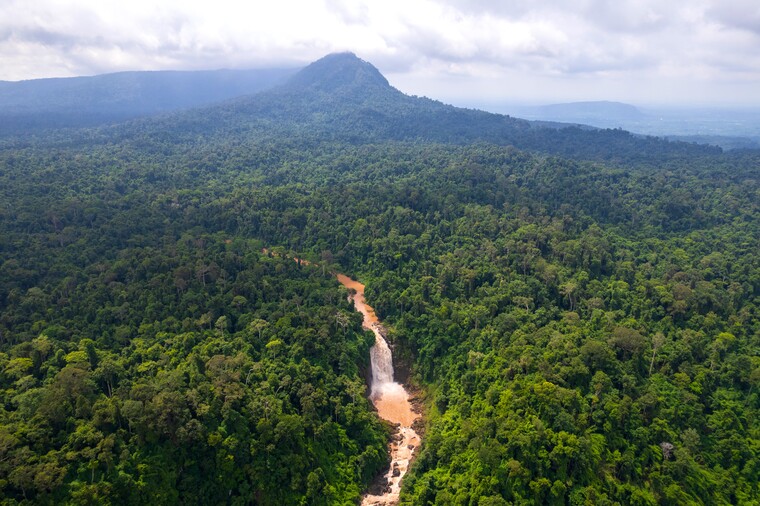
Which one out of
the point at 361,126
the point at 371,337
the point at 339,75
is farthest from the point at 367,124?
the point at 371,337

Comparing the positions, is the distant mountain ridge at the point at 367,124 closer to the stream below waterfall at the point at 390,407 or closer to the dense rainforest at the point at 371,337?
the dense rainforest at the point at 371,337

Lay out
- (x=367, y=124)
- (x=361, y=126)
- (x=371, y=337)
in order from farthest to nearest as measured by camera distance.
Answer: (x=367, y=124) < (x=361, y=126) < (x=371, y=337)

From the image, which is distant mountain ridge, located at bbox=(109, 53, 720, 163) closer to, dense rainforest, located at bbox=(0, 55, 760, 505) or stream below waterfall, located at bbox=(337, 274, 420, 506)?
dense rainforest, located at bbox=(0, 55, 760, 505)

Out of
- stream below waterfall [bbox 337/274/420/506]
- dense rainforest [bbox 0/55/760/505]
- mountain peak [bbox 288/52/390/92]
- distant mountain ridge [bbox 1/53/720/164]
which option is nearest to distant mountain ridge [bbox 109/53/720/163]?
distant mountain ridge [bbox 1/53/720/164]

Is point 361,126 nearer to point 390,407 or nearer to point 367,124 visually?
point 367,124

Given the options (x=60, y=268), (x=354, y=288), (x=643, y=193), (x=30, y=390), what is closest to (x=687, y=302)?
(x=354, y=288)
